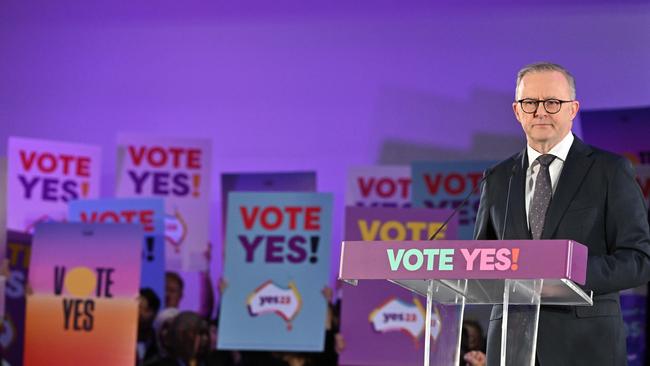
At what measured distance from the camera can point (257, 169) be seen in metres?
7.05

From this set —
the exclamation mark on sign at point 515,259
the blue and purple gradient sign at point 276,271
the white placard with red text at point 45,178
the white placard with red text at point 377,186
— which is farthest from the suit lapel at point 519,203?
the white placard with red text at point 45,178

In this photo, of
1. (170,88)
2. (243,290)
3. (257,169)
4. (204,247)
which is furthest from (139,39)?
(243,290)

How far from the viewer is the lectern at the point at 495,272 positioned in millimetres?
1810

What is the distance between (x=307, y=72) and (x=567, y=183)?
4.96 m

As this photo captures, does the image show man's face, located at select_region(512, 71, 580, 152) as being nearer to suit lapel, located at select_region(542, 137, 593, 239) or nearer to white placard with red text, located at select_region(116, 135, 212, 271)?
suit lapel, located at select_region(542, 137, 593, 239)

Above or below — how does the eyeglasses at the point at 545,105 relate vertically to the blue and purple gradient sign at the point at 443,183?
below

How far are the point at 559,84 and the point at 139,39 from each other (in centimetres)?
551

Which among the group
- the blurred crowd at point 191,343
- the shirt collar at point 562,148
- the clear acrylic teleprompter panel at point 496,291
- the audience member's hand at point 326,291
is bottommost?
the blurred crowd at point 191,343

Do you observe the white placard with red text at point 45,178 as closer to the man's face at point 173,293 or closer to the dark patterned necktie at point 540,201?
the man's face at point 173,293

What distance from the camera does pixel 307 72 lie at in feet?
23.0

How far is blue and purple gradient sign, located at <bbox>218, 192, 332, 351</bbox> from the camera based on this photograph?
18.3 feet

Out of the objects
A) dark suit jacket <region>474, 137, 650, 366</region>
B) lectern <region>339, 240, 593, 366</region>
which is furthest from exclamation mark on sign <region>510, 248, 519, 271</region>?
dark suit jacket <region>474, 137, 650, 366</region>

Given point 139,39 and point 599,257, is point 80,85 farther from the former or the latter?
point 599,257

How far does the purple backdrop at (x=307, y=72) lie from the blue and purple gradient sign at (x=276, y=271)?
3.39ft
